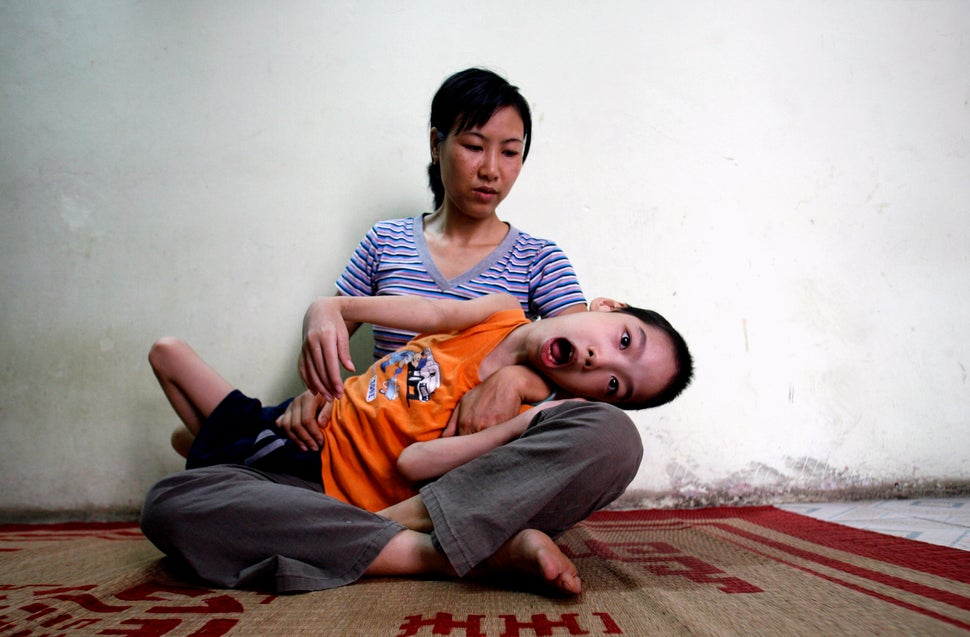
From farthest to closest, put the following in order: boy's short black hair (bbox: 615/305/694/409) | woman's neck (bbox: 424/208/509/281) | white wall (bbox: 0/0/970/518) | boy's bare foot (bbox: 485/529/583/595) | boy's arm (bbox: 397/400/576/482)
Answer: white wall (bbox: 0/0/970/518) < woman's neck (bbox: 424/208/509/281) < boy's short black hair (bbox: 615/305/694/409) < boy's arm (bbox: 397/400/576/482) < boy's bare foot (bbox: 485/529/583/595)

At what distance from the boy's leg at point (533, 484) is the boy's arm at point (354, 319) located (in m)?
0.22

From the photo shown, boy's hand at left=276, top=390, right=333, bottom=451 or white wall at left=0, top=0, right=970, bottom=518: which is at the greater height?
white wall at left=0, top=0, right=970, bottom=518

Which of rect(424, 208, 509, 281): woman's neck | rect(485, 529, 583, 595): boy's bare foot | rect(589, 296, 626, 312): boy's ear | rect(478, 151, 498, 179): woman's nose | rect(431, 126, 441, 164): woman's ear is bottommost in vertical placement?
rect(485, 529, 583, 595): boy's bare foot

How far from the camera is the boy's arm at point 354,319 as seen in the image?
83cm

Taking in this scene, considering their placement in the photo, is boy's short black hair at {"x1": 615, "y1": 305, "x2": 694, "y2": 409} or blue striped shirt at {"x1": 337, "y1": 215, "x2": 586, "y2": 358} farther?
blue striped shirt at {"x1": 337, "y1": 215, "x2": 586, "y2": 358}

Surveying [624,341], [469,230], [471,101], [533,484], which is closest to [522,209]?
[469,230]

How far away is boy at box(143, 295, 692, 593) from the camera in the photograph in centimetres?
83

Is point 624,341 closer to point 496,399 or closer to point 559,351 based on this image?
point 559,351

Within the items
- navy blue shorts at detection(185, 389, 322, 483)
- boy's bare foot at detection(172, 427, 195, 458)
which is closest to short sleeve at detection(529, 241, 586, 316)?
navy blue shorts at detection(185, 389, 322, 483)

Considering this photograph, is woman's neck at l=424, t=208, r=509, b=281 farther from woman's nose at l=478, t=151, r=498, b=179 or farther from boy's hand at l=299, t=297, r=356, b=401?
boy's hand at l=299, t=297, r=356, b=401

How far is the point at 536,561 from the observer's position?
2.16ft

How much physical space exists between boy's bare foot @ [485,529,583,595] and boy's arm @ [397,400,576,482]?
14cm

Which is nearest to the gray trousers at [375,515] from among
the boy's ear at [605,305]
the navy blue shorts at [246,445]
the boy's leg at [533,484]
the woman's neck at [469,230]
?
the boy's leg at [533,484]

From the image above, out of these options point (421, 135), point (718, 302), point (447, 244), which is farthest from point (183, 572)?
point (718, 302)
